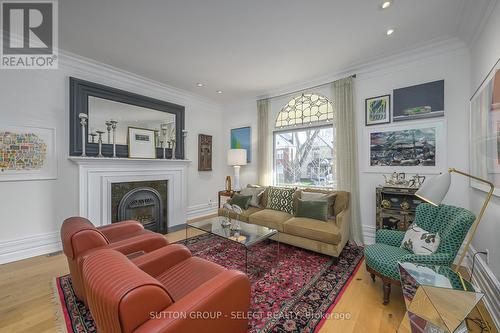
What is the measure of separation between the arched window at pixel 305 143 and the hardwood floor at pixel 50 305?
1.90m

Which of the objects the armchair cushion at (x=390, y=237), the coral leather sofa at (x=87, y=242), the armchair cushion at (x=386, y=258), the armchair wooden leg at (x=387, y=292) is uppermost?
the coral leather sofa at (x=87, y=242)

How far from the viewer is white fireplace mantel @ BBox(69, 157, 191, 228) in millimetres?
3097

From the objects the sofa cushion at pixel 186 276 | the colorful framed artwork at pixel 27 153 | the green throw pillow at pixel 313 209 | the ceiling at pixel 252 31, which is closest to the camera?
the sofa cushion at pixel 186 276

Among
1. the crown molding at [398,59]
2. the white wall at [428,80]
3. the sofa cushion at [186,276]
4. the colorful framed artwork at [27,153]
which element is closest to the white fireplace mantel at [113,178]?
the colorful framed artwork at [27,153]

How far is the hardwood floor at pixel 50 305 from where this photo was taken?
1.66 m

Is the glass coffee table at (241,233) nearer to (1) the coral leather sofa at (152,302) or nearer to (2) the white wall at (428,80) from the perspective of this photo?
(1) the coral leather sofa at (152,302)

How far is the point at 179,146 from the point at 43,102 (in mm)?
2091

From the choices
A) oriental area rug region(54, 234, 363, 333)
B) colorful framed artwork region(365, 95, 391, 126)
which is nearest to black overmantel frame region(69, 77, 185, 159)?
oriental area rug region(54, 234, 363, 333)

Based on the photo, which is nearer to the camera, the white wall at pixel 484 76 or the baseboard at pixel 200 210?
the white wall at pixel 484 76

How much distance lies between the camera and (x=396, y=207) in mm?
2836

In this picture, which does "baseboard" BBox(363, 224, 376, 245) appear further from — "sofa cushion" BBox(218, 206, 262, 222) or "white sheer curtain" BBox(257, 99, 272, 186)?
"white sheer curtain" BBox(257, 99, 272, 186)

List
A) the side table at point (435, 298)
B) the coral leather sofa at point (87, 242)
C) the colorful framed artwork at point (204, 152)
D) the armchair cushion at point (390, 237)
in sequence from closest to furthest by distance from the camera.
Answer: the side table at point (435, 298) < the coral leather sofa at point (87, 242) < the armchair cushion at point (390, 237) < the colorful framed artwork at point (204, 152)

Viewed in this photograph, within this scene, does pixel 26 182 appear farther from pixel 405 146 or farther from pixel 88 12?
pixel 405 146

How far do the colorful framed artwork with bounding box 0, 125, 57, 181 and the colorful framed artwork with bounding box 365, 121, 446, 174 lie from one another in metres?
4.74
